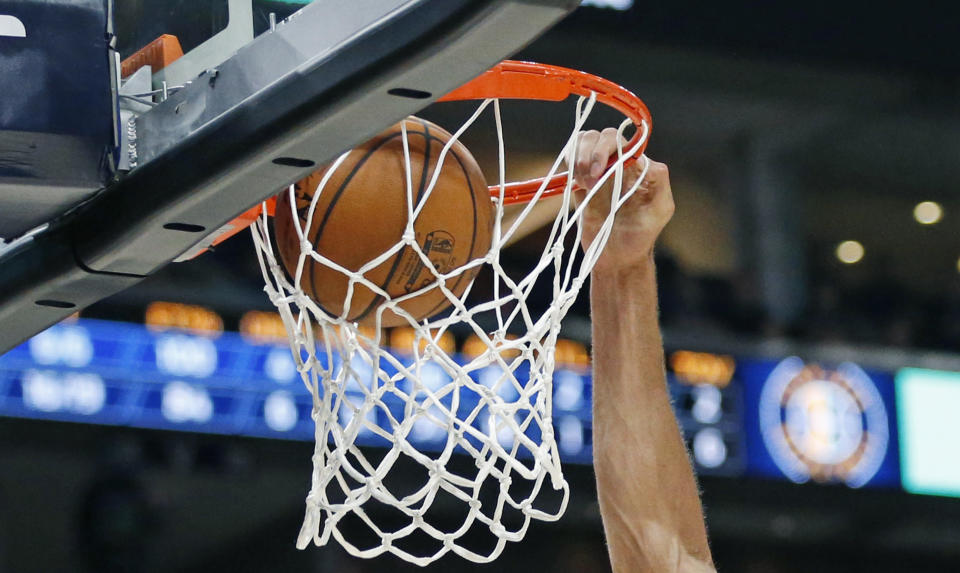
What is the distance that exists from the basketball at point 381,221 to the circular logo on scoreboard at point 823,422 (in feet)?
13.3

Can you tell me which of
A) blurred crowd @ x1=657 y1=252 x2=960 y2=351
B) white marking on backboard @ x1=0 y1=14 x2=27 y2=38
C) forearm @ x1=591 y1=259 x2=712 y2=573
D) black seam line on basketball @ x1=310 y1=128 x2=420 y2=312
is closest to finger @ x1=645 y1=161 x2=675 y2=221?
forearm @ x1=591 y1=259 x2=712 y2=573

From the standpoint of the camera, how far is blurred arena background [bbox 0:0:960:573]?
14.5 ft

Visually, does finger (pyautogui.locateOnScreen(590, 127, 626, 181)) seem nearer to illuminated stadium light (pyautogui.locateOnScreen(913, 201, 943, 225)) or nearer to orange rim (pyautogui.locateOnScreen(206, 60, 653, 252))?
orange rim (pyautogui.locateOnScreen(206, 60, 653, 252))

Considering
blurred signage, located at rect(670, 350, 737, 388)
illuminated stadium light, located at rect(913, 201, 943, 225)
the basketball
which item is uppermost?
illuminated stadium light, located at rect(913, 201, 943, 225)

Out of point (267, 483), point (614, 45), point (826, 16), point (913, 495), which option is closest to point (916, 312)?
point (913, 495)

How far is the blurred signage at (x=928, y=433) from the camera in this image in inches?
220

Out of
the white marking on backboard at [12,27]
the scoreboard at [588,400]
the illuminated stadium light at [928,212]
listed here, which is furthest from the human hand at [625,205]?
the illuminated stadium light at [928,212]

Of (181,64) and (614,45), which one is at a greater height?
(614,45)

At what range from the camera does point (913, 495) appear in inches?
220

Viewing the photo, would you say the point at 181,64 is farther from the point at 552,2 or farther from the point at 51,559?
the point at 51,559

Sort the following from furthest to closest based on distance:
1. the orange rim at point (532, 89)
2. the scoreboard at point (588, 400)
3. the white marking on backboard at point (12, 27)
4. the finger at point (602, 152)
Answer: the scoreboard at point (588, 400) → the finger at point (602, 152) → the orange rim at point (532, 89) → the white marking on backboard at point (12, 27)

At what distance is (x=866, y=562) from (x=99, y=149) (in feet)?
16.6

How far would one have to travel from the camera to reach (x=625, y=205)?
1878mm

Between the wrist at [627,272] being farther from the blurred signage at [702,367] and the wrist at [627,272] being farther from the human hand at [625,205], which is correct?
the blurred signage at [702,367]
